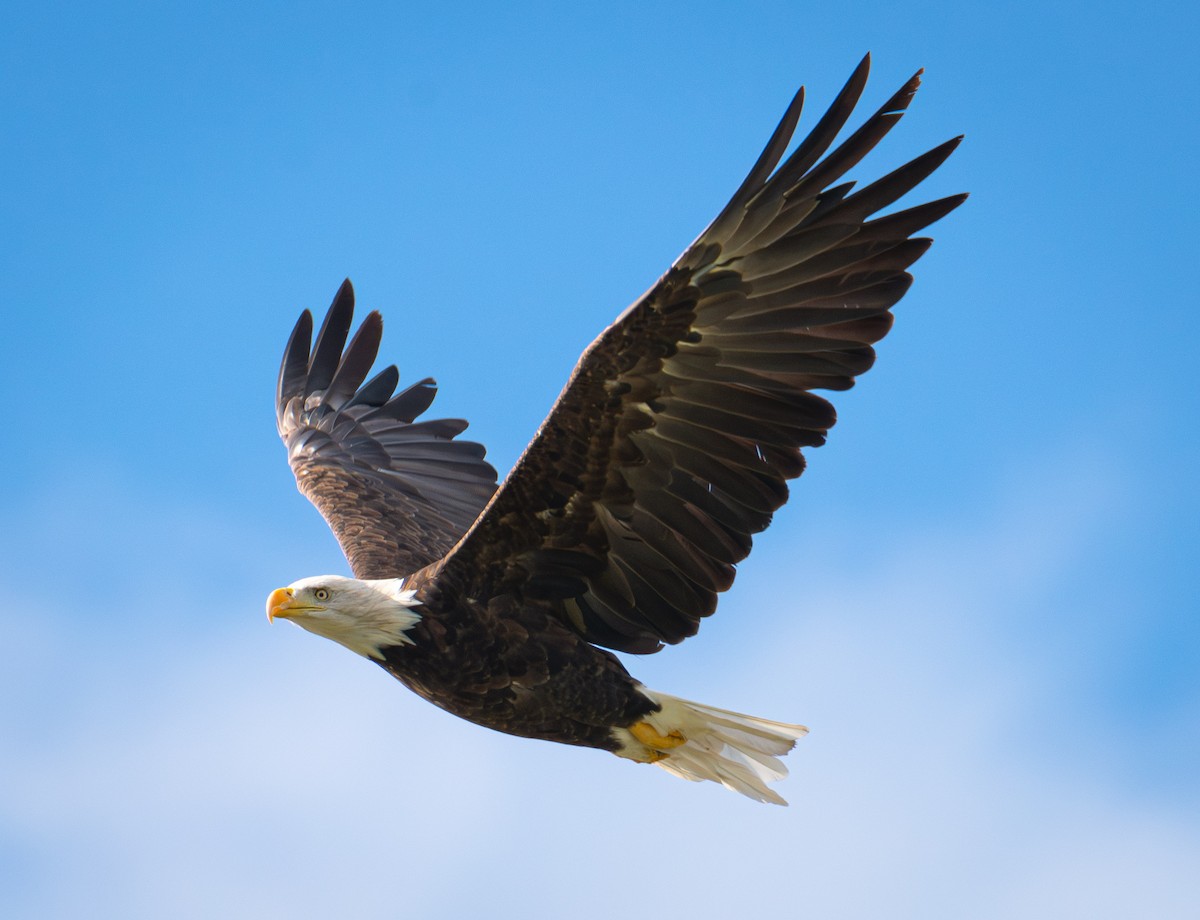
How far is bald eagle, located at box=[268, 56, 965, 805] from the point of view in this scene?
22.3 ft

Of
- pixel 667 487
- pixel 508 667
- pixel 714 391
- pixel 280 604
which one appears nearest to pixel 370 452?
pixel 280 604

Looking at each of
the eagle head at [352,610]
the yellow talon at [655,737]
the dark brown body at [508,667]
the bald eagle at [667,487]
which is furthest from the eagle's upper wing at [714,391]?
the yellow talon at [655,737]

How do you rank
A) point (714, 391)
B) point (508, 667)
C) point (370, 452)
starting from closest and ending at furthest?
point (714, 391)
point (508, 667)
point (370, 452)

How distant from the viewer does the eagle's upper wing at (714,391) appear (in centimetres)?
676

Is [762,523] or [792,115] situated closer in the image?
[792,115]

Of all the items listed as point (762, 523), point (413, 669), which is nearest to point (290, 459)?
point (413, 669)

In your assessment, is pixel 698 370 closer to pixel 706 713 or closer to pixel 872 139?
pixel 872 139

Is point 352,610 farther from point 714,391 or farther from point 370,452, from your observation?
point 370,452

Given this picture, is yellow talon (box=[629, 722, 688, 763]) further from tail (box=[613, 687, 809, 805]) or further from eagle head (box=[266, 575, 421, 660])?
eagle head (box=[266, 575, 421, 660])

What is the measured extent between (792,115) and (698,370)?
45.9 inches

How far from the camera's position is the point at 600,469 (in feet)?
23.6

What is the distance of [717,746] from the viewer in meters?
8.15

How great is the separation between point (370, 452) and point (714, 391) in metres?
4.21

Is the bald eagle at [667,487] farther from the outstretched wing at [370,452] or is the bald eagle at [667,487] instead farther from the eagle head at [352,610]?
the outstretched wing at [370,452]
